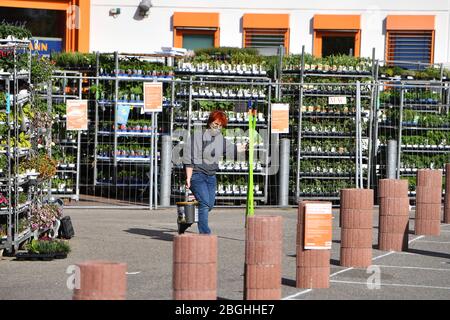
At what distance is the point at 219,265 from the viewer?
13.3 meters

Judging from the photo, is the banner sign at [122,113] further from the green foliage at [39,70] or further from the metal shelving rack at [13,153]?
the metal shelving rack at [13,153]

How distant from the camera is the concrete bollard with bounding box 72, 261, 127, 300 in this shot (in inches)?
313

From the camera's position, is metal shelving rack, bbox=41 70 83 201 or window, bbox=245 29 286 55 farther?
window, bbox=245 29 286 55

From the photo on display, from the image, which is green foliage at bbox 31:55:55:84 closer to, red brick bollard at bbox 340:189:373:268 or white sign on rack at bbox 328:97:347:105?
red brick bollard at bbox 340:189:373:268

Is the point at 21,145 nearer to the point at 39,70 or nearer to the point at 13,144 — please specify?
the point at 13,144

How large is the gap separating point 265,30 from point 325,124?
24.1 feet

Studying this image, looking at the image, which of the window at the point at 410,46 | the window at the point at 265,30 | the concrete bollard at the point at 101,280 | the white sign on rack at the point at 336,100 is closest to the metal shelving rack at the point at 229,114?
the white sign on rack at the point at 336,100

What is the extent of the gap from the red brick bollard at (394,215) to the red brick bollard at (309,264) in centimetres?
326

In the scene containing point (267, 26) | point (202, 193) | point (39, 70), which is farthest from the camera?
point (267, 26)

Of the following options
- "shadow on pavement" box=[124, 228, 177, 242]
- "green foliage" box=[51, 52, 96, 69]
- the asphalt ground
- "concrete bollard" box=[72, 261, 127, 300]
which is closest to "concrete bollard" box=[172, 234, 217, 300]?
"concrete bollard" box=[72, 261, 127, 300]

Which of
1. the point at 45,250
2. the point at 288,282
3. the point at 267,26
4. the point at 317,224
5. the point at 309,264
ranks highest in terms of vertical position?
the point at 267,26

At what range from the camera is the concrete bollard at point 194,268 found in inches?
361

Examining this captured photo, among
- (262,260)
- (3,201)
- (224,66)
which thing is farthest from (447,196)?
(262,260)

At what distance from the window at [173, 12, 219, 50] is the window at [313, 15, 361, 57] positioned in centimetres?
260
